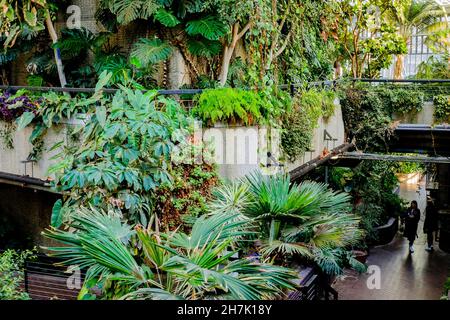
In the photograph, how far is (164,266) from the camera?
468cm

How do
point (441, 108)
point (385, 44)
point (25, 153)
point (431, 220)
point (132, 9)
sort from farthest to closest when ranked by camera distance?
point (385, 44)
point (431, 220)
point (441, 108)
point (132, 9)
point (25, 153)

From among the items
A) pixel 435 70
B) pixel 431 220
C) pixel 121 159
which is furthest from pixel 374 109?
pixel 121 159

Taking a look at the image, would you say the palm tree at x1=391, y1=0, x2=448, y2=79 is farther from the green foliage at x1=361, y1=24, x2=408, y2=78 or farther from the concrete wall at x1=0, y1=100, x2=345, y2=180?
the concrete wall at x1=0, y1=100, x2=345, y2=180

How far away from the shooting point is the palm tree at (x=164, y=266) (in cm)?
448

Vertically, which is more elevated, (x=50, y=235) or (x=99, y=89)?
(x=99, y=89)

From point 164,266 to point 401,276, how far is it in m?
9.18

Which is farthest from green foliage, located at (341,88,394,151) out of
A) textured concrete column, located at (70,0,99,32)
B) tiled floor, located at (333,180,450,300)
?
textured concrete column, located at (70,0,99,32)

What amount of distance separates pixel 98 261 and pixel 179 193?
2723 millimetres

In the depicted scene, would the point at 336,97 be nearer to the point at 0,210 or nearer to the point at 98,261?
the point at 0,210

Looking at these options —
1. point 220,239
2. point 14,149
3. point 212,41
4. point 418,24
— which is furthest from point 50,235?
point 418,24

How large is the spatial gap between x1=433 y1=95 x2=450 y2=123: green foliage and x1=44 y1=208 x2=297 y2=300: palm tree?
10.6 m

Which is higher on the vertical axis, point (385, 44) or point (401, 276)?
point (385, 44)

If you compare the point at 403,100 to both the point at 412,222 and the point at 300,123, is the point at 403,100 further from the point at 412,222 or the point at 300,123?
A: the point at 300,123

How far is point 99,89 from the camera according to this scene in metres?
7.10
